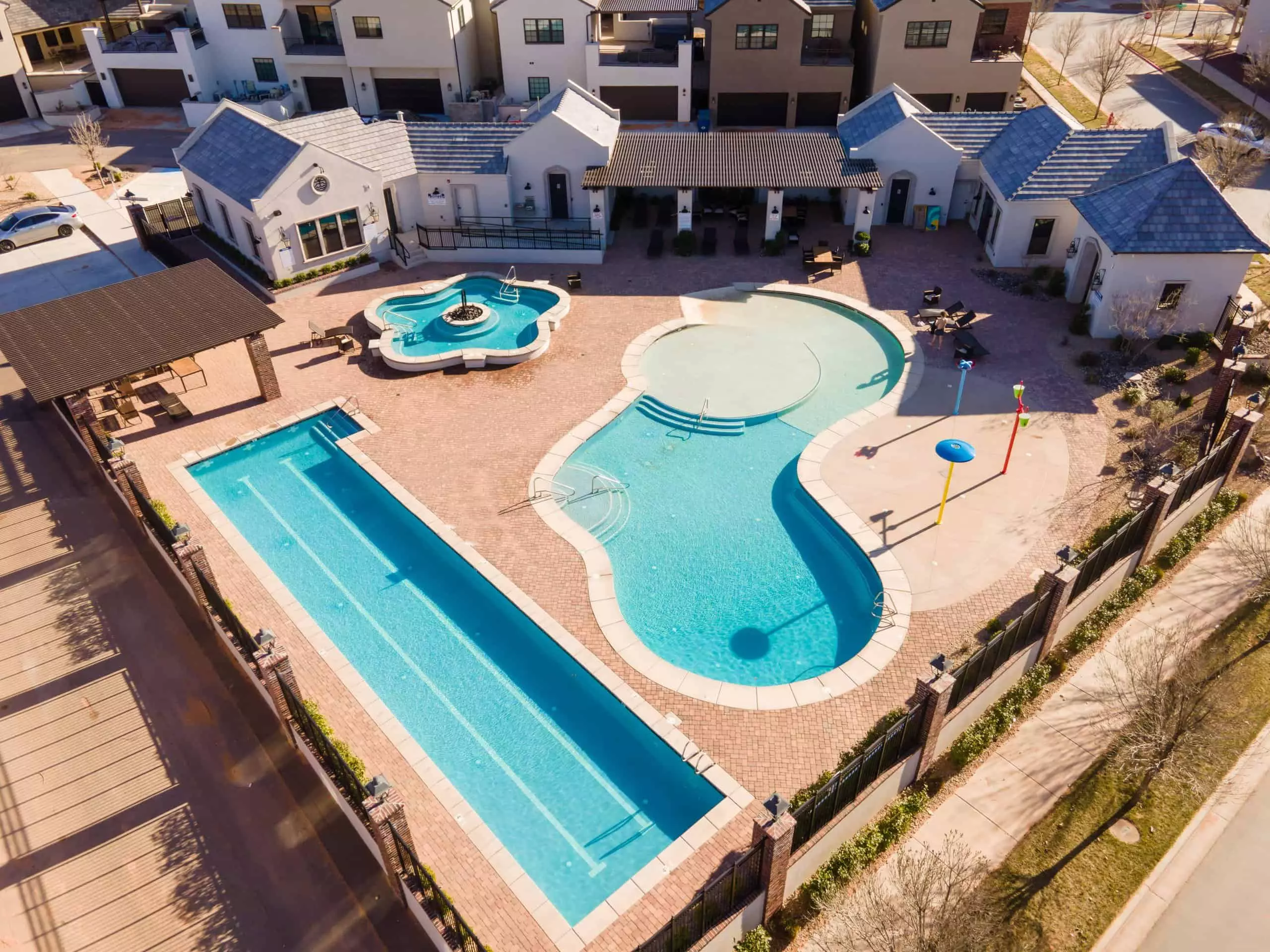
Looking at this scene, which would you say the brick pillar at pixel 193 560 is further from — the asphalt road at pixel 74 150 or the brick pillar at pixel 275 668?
the asphalt road at pixel 74 150

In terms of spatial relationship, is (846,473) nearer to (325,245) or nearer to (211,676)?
(211,676)

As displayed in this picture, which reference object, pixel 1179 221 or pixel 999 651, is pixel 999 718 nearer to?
pixel 999 651

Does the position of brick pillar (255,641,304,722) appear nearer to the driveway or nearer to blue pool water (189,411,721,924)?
blue pool water (189,411,721,924)

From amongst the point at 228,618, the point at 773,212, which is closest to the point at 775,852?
the point at 228,618

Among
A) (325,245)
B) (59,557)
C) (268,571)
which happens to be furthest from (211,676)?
(325,245)

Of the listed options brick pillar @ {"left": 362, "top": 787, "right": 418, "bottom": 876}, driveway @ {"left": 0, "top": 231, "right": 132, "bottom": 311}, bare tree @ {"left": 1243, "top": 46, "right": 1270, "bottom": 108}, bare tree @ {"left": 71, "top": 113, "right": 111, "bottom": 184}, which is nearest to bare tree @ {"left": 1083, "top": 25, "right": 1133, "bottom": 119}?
bare tree @ {"left": 1243, "top": 46, "right": 1270, "bottom": 108}
